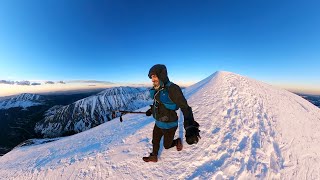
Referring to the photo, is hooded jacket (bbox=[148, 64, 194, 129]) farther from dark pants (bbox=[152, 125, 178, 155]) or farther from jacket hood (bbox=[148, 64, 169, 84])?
dark pants (bbox=[152, 125, 178, 155])

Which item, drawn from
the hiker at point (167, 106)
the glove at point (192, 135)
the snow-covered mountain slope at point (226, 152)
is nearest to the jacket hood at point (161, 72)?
the hiker at point (167, 106)

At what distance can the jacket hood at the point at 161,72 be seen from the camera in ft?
16.6

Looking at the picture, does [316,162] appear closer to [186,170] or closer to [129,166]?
[186,170]

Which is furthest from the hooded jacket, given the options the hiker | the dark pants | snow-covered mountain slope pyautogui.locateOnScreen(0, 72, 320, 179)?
snow-covered mountain slope pyautogui.locateOnScreen(0, 72, 320, 179)

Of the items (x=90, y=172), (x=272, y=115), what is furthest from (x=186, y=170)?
(x=272, y=115)

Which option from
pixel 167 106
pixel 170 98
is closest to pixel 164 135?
pixel 167 106

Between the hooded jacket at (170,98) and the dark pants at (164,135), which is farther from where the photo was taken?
the dark pants at (164,135)

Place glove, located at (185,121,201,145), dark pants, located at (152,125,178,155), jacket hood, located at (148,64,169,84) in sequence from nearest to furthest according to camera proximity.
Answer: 1. glove, located at (185,121,201,145)
2. jacket hood, located at (148,64,169,84)
3. dark pants, located at (152,125,178,155)

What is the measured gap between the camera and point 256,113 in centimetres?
930

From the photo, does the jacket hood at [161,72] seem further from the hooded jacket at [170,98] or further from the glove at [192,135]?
the glove at [192,135]

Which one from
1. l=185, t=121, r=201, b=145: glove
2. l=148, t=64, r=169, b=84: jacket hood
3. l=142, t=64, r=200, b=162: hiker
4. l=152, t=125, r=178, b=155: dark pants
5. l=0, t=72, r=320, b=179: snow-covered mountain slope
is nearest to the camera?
l=185, t=121, r=201, b=145: glove

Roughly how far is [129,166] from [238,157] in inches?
157

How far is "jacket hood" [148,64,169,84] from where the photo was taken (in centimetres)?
507

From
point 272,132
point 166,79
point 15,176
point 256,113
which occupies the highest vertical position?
point 166,79
